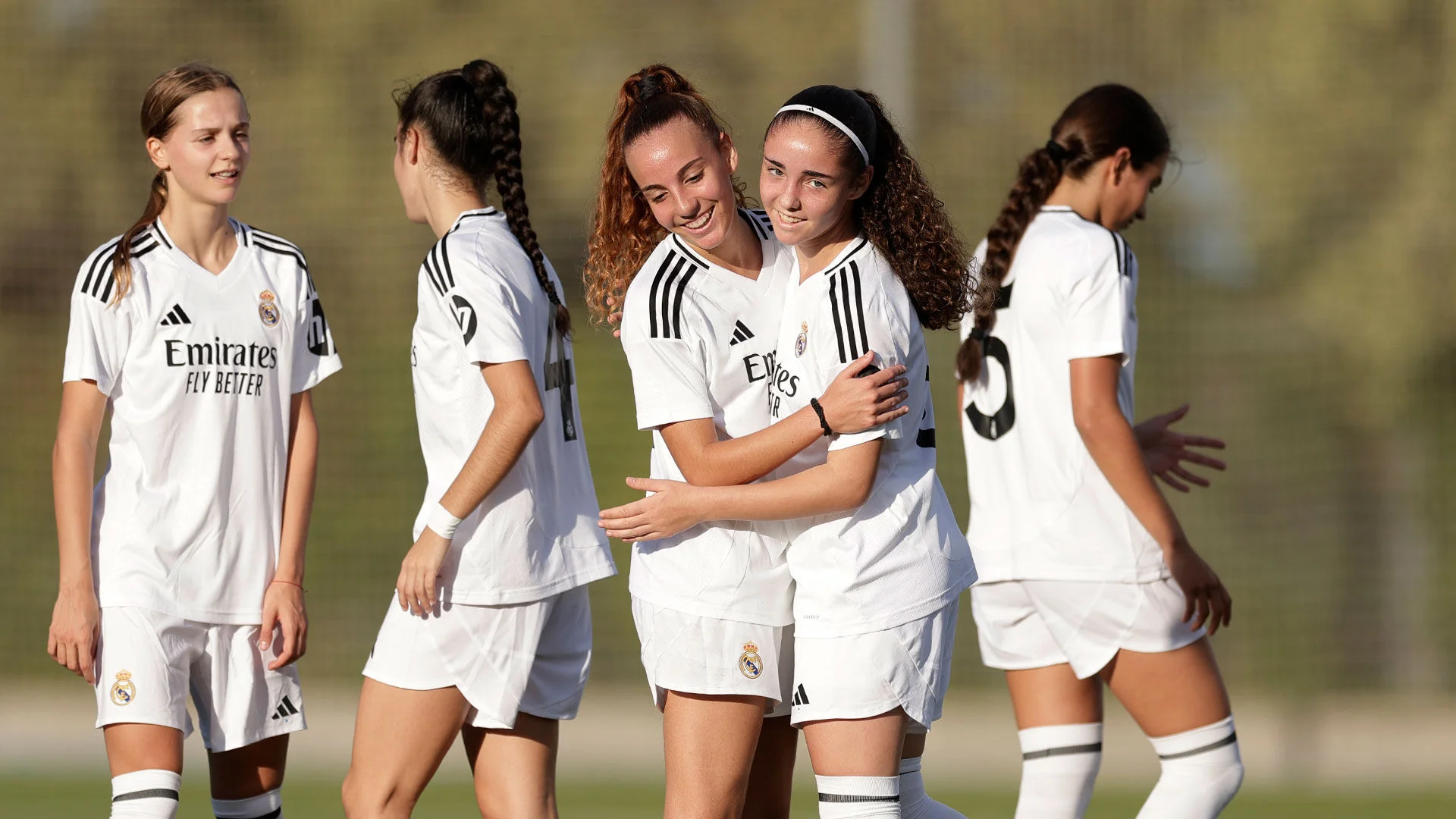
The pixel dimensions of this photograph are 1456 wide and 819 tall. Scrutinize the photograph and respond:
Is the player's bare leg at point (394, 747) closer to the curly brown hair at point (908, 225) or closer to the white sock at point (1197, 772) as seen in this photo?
the curly brown hair at point (908, 225)

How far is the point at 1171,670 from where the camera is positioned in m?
3.47

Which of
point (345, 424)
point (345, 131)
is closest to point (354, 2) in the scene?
point (345, 131)

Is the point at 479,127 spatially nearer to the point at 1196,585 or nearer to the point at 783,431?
the point at 783,431

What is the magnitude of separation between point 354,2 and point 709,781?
8.92m

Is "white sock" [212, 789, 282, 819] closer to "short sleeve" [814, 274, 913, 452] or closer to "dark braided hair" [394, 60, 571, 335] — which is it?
"dark braided hair" [394, 60, 571, 335]

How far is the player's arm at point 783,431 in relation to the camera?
102 inches

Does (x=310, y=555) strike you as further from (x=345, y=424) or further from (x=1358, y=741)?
(x=1358, y=741)

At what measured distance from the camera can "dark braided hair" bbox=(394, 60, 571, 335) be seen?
10.9ft

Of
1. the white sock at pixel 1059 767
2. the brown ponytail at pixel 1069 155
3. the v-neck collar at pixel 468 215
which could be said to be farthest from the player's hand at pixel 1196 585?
the v-neck collar at pixel 468 215

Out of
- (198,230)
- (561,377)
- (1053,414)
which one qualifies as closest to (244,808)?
(561,377)

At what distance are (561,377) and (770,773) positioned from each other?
3.17 ft

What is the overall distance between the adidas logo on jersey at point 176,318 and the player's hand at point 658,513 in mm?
1142

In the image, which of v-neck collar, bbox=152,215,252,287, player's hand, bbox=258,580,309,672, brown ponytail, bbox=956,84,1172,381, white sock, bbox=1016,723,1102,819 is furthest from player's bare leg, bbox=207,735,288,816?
brown ponytail, bbox=956,84,1172,381

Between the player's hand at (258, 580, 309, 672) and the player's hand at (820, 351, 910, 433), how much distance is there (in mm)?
1365
